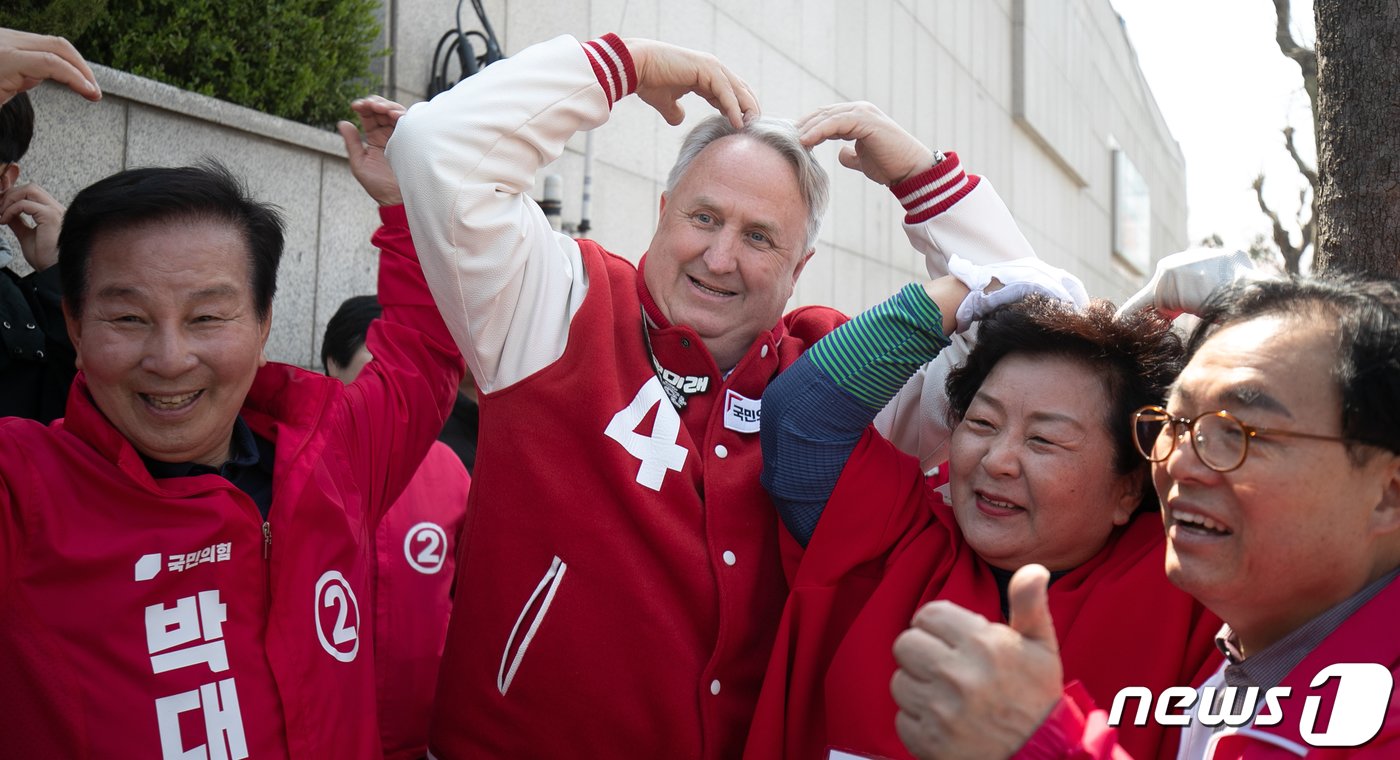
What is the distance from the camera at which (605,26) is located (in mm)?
6180

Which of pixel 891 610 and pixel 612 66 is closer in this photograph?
pixel 891 610

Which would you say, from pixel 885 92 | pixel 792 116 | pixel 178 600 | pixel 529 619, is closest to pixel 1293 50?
pixel 792 116

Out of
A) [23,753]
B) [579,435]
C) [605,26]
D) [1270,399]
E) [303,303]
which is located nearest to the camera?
[1270,399]

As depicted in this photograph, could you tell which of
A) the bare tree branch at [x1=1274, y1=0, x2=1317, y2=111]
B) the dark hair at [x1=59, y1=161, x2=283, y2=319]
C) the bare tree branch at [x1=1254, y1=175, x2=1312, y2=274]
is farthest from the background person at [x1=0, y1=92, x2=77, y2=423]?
the bare tree branch at [x1=1254, y1=175, x2=1312, y2=274]

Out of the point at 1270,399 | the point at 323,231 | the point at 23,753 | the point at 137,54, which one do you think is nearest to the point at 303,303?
the point at 323,231

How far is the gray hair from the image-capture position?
2.54 meters

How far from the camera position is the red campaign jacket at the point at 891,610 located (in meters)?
1.91

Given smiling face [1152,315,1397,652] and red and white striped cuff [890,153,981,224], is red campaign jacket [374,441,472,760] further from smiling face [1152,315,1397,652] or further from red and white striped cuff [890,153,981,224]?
smiling face [1152,315,1397,652]

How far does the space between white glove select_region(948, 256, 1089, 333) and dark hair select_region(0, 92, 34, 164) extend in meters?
2.00

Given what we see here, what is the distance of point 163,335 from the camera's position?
196 cm

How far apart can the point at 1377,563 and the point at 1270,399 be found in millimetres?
264

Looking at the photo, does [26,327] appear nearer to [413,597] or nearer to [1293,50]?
[413,597]

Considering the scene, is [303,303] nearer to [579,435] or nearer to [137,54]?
[137,54]

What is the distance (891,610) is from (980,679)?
78 centimetres
